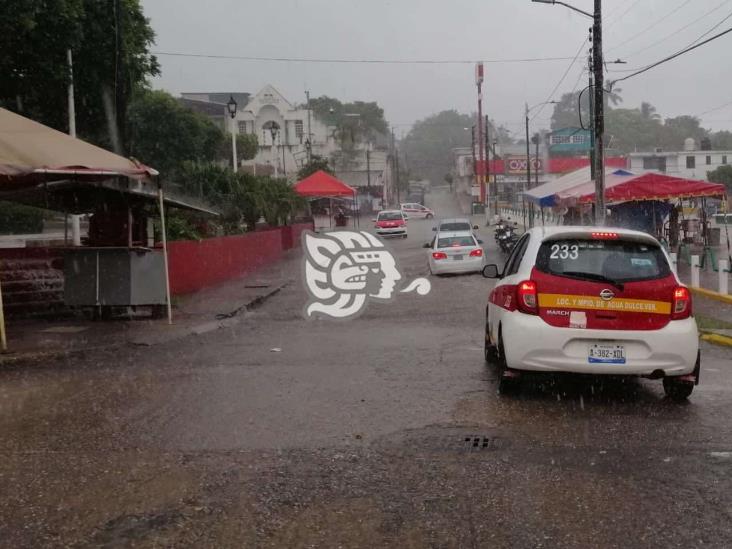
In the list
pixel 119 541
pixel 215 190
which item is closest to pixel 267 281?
pixel 215 190

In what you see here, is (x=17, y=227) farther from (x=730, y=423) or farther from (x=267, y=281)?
(x=730, y=423)

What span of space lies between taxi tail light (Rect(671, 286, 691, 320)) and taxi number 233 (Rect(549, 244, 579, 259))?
0.96 m

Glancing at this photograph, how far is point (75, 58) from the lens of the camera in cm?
2461

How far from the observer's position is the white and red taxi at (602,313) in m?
7.51

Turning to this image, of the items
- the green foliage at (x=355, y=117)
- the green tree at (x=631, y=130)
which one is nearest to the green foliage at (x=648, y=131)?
the green tree at (x=631, y=130)

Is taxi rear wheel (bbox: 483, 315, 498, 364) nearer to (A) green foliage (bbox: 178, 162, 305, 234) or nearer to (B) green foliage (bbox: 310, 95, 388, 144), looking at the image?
(A) green foliage (bbox: 178, 162, 305, 234)

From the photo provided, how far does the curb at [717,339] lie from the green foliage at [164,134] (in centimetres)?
4348

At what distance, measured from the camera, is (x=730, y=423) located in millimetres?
7031

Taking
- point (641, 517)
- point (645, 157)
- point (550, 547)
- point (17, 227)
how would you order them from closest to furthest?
1. point (550, 547)
2. point (641, 517)
3. point (17, 227)
4. point (645, 157)

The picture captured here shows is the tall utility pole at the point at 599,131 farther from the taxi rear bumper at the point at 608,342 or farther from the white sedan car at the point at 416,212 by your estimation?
the white sedan car at the point at 416,212

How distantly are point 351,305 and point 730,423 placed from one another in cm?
1161

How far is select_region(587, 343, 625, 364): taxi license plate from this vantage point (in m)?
7.51

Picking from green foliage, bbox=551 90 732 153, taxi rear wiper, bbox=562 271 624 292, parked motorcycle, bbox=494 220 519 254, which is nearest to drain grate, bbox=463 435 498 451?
taxi rear wiper, bbox=562 271 624 292

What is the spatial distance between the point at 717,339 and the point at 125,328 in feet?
30.1
